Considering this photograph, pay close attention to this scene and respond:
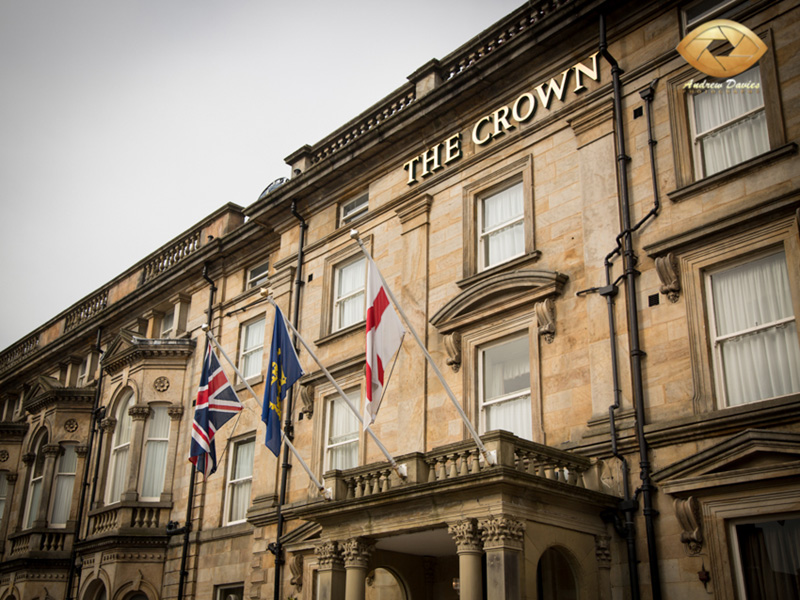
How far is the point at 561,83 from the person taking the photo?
1833cm

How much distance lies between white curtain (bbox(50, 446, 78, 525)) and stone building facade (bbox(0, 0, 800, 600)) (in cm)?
312

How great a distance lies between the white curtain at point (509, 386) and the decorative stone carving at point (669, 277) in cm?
326

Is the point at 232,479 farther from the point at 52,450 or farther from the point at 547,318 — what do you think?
the point at 547,318

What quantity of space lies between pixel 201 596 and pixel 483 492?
527 inches

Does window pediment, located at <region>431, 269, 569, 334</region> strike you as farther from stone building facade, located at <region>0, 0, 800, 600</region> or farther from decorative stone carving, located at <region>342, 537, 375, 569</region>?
decorative stone carving, located at <region>342, 537, 375, 569</region>

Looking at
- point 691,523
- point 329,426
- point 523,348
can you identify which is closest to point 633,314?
point 523,348

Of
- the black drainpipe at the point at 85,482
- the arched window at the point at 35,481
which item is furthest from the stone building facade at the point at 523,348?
the arched window at the point at 35,481

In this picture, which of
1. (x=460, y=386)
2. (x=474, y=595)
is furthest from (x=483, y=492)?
(x=460, y=386)

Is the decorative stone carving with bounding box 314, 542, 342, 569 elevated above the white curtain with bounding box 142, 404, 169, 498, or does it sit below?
below

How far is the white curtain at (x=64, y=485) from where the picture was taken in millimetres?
30438

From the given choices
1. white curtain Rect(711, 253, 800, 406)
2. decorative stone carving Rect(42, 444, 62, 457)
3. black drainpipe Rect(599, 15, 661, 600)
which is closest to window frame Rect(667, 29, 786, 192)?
black drainpipe Rect(599, 15, 661, 600)

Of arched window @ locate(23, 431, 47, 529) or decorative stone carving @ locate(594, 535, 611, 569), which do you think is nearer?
decorative stone carving @ locate(594, 535, 611, 569)

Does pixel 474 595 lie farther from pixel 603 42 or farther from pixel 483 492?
pixel 603 42

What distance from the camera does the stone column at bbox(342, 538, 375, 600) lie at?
1511 cm
